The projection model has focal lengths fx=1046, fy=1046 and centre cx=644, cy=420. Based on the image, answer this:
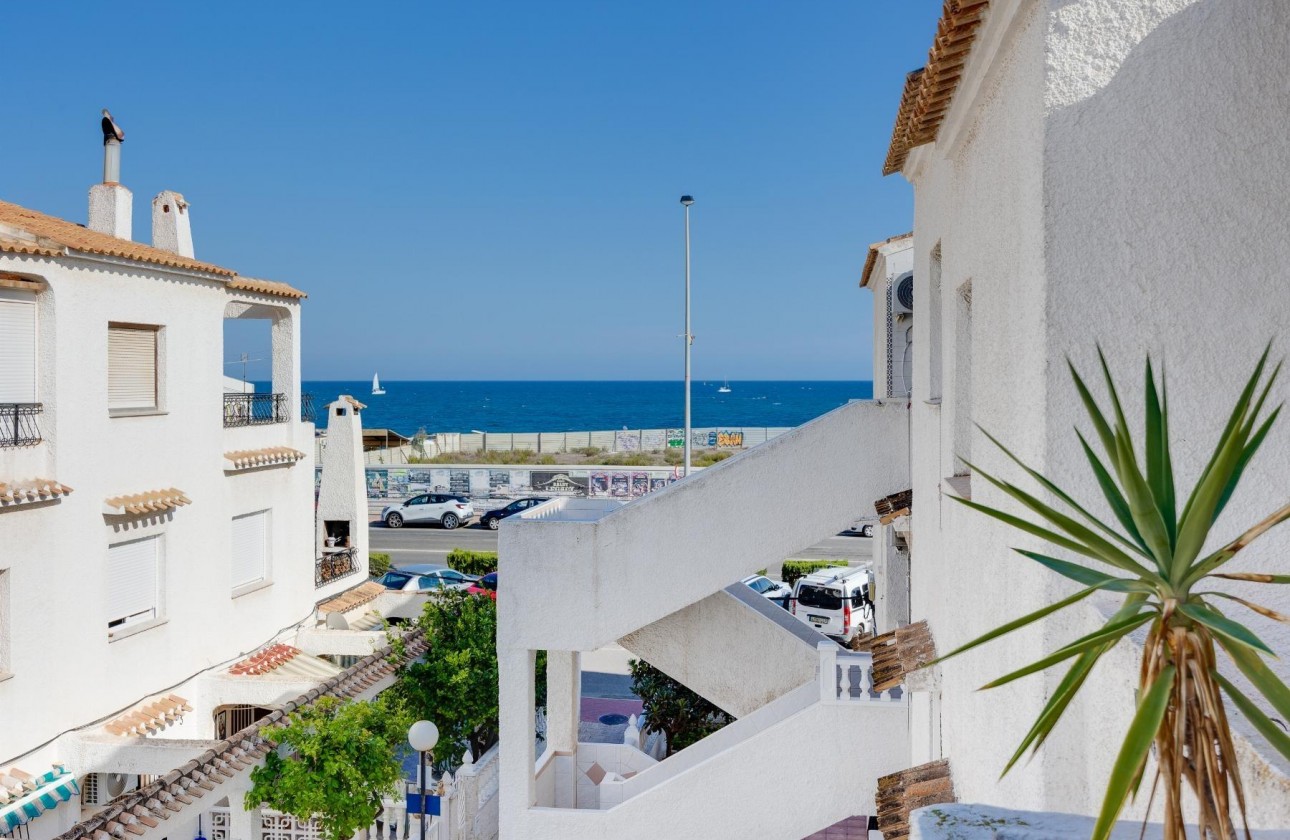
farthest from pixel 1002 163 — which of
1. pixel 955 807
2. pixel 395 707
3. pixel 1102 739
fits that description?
pixel 395 707

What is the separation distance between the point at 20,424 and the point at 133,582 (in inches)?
111

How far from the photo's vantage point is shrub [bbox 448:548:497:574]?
3247cm

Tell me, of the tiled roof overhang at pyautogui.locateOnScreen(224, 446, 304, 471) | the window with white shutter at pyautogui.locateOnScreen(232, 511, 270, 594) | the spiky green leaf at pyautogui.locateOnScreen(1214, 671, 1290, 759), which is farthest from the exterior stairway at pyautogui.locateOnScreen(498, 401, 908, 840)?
the spiky green leaf at pyautogui.locateOnScreen(1214, 671, 1290, 759)

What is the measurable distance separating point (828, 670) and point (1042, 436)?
6.65 m

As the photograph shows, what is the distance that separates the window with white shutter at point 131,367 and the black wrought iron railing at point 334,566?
5830 millimetres

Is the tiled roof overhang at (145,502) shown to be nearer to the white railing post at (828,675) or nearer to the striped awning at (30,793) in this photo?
the striped awning at (30,793)

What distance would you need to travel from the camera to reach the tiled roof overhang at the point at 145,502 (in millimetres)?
13633

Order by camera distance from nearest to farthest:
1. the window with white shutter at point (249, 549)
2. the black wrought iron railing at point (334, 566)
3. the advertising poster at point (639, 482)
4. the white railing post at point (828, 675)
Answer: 1. the white railing post at point (828, 675)
2. the window with white shutter at point (249, 549)
3. the black wrought iron railing at point (334, 566)
4. the advertising poster at point (639, 482)

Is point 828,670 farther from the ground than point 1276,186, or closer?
closer

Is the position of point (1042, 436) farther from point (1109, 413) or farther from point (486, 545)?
point (486, 545)

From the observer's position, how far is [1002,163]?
564 cm

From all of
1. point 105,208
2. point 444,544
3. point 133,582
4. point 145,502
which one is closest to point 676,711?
point 133,582

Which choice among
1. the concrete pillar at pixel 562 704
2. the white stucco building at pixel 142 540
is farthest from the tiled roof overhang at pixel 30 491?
the concrete pillar at pixel 562 704

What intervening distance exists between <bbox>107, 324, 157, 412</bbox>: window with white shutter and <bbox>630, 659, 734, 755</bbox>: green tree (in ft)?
28.2
